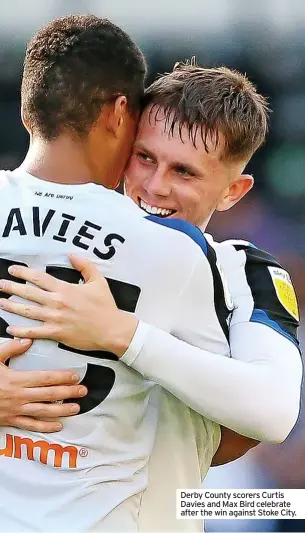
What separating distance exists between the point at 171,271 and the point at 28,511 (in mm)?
312

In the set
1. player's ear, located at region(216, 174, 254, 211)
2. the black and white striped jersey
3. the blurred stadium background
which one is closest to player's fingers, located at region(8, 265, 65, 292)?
the black and white striped jersey

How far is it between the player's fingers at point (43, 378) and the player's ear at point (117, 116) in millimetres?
341

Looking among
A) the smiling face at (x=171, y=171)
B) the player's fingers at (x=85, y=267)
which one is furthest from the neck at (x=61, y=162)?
the smiling face at (x=171, y=171)

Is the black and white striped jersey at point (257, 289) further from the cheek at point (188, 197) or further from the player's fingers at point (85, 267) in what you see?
the player's fingers at point (85, 267)

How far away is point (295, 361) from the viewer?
1087 mm

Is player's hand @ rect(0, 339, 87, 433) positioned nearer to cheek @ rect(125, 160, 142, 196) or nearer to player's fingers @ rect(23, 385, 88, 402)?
player's fingers @ rect(23, 385, 88, 402)

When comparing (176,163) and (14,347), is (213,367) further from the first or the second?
(176,163)

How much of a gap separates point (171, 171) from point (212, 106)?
118 mm

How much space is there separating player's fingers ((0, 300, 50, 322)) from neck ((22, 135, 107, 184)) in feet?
0.55

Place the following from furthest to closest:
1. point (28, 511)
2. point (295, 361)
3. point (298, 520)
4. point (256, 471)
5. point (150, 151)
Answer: point (256, 471) → point (298, 520) → point (150, 151) → point (295, 361) → point (28, 511)

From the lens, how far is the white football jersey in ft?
3.11

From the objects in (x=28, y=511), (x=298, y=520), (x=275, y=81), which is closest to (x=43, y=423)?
(x=28, y=511)

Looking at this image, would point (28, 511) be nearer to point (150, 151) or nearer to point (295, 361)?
point (295, 361)

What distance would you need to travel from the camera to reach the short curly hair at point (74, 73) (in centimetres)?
107
